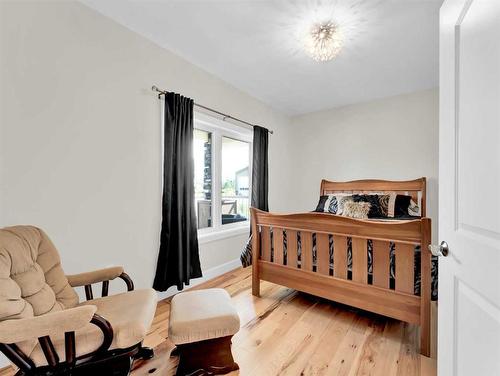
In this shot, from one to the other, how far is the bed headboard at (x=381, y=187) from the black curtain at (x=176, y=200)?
2.45 m

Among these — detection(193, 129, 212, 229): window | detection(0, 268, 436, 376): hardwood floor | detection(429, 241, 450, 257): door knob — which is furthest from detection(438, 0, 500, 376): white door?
detection(193, 129, 212, 229): window

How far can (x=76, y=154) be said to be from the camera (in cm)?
183

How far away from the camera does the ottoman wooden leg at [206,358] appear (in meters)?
1.46

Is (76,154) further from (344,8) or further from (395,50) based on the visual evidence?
(395,50)

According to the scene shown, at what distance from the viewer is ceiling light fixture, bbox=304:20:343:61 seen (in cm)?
206

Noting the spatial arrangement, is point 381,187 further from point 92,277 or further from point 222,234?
point 92,277

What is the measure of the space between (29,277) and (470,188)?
2037mm

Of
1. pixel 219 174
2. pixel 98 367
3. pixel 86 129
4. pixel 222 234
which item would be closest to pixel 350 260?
pixel 222 234

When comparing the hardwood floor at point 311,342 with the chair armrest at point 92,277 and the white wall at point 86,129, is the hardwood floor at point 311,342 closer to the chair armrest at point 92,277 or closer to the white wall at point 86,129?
the chair armrest at point 92,277

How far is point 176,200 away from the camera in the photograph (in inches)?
95.7

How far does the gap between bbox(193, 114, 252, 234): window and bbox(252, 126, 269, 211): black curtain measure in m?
0.18

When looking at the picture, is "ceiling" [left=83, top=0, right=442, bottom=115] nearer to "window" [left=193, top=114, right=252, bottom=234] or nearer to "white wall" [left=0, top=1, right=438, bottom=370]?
"white wall" [left=0, top=1, right=438, bottom=370]

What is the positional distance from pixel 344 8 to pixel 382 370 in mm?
2516

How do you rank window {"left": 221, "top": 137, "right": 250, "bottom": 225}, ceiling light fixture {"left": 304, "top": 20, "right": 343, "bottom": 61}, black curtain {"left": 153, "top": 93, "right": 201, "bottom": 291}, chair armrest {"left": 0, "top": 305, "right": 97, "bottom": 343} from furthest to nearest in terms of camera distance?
window {"left": 221, "top": 137, "right": 250, "bottom": 225} < black curtain {"left": 153, "top": 93, "right": 201, "bottom": 291} < ceiling light fixture {"left": 304, "top": 20, "right": 343, "bottom": 61} < chair armrest {"left": 0, "top": 305, "right": 97, "bottom": 343}
